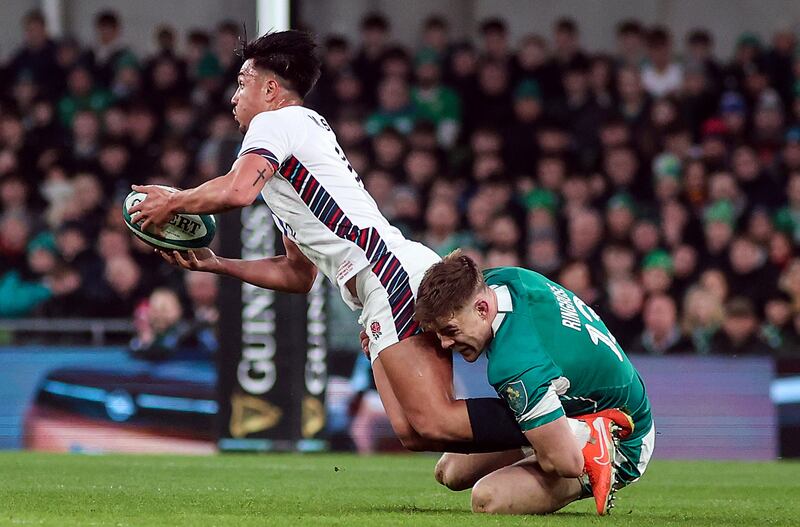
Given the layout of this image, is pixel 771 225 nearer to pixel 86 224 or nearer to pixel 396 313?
pixel 86 224

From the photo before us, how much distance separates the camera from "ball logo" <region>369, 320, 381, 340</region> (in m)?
5.52

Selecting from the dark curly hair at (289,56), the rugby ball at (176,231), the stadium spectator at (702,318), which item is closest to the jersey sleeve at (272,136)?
the dark curly hair at (289,56)

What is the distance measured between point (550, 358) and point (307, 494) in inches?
63.8

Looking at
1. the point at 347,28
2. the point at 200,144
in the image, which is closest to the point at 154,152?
the point at 200,144

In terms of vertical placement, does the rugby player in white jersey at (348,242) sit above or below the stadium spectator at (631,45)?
below

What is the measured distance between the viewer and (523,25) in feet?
51.4

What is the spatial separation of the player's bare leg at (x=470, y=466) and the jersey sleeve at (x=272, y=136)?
62.1 inches

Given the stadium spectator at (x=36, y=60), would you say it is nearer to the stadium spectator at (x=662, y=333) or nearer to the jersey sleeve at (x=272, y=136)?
the stadium spectator at (x=662, y=333)

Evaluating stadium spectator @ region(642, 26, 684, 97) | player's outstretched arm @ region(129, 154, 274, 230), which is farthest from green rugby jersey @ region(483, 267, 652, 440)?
stadium spectator @ region(642, 26, 684, 97)

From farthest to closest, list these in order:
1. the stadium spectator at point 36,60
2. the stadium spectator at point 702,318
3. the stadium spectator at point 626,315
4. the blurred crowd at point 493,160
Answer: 1. the stadium spectator at point 36,60
2. the blurred crowd at point 493,160
3. the stadium spectator at point 626,315
4. the stadium spectator at point 702,318

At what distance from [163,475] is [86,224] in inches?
208

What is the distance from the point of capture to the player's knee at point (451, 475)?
19.6 ft

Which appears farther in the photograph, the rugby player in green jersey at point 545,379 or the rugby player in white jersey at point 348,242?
the rugby player in white jersey at point 348,242

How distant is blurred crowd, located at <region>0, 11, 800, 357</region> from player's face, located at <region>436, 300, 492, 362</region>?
193 inches
